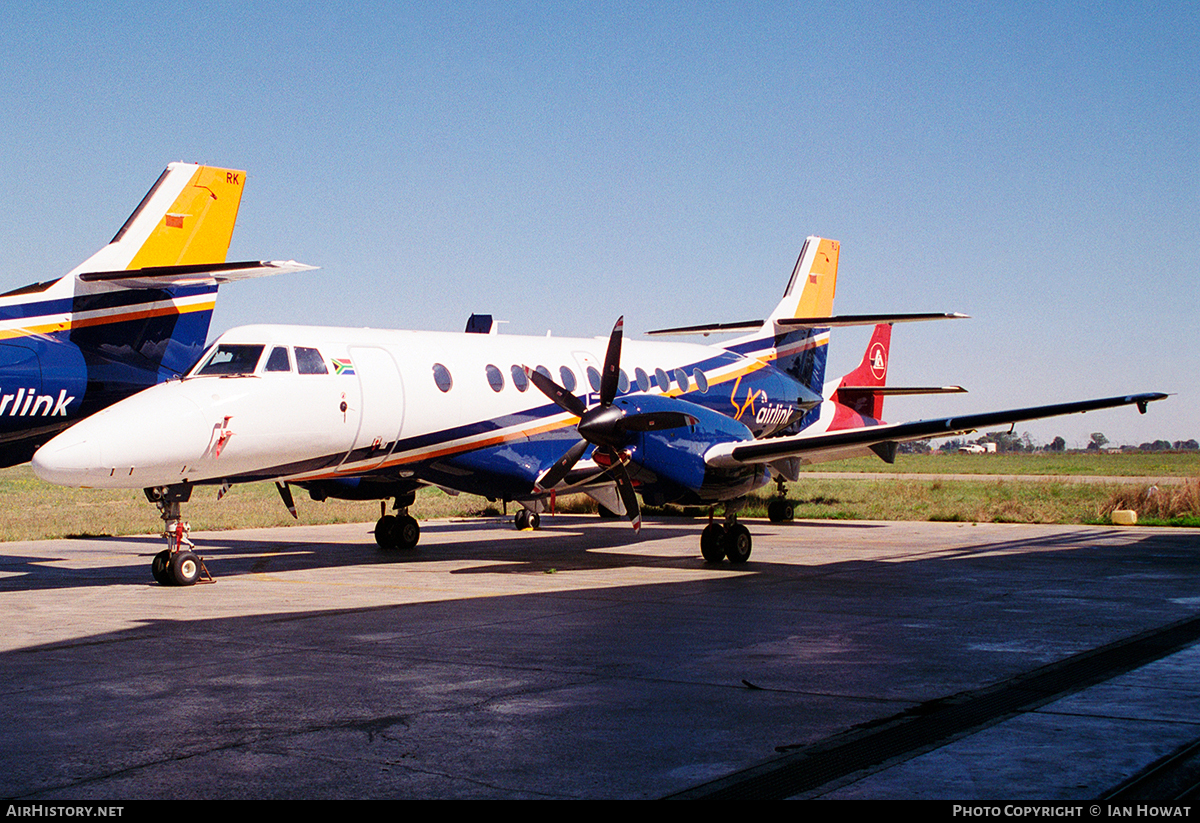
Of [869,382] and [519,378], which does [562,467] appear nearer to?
[519,378]

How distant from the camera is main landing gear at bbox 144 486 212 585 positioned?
1365 centimetres

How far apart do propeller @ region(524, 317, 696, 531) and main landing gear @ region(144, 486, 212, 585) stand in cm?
516

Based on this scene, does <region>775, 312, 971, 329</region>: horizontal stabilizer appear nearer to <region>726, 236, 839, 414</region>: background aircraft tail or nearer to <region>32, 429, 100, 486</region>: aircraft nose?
<region>726, 236, 839, 414</region>: background aircraft tail

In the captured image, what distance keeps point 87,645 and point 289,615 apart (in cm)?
229

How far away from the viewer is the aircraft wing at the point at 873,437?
1508cm

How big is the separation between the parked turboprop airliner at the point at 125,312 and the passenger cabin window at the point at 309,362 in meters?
1.16

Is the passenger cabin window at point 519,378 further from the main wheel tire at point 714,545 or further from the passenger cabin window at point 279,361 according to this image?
the passenger cabin window at point 279,361

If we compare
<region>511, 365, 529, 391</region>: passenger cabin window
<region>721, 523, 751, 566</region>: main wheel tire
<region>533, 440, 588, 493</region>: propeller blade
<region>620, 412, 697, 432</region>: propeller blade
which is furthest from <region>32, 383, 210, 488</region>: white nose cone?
<region>721, 523, 751, 566</region>: main wheel tire

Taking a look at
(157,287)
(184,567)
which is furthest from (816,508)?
(184,567)

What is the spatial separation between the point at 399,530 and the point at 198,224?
6.37m

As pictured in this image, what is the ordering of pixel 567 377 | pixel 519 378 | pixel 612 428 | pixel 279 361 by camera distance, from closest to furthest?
1. pixel 279 361
2. pixel 612 428
3. pixel 519 378
4. pixel 567 377

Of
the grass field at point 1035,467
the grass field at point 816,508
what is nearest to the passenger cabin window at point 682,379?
the grass field at point 816,508

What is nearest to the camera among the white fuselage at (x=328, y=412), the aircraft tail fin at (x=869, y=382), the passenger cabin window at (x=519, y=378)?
the white fuselage at (x=328, y=412)

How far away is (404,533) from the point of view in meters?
19.8
